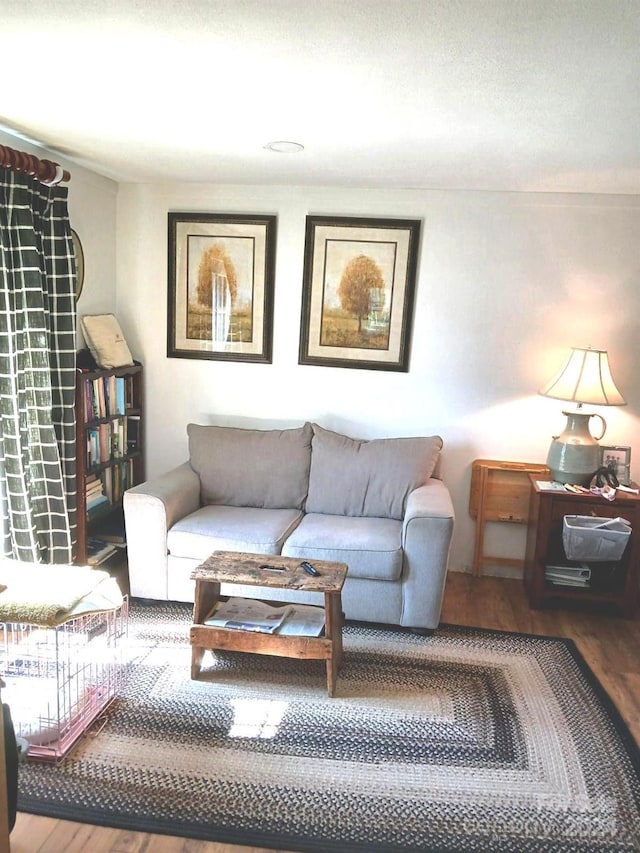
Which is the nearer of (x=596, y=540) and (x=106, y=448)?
(x=596, y=540)

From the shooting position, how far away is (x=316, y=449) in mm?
3693

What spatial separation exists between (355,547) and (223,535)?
25.4 inches

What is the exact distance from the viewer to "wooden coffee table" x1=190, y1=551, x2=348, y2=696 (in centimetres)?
256

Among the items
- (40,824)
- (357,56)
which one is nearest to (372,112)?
(357,56)

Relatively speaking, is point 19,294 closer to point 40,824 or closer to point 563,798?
point 40,824

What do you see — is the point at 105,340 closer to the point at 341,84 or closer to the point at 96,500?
the point at 96,500

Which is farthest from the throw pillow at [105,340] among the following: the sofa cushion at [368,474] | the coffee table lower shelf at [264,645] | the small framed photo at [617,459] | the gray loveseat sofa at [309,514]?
the small framed photo at [617,459]

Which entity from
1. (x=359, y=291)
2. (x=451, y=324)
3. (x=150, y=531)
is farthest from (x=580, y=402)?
(x=150, y=531)

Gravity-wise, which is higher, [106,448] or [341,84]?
[341,84]

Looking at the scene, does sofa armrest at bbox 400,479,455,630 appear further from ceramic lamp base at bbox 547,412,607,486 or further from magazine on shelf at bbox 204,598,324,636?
ceramic lamp base at bbox 547,412,607,486

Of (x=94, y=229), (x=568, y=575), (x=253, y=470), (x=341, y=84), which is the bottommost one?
(x=568, y=575)

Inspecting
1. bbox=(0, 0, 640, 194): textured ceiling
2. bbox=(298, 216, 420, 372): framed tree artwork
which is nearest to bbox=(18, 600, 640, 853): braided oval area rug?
bbox=(298, 216, 420, 372): framed tree artwork

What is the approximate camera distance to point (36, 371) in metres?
3.07

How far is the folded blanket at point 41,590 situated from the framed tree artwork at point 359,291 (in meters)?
2.02
